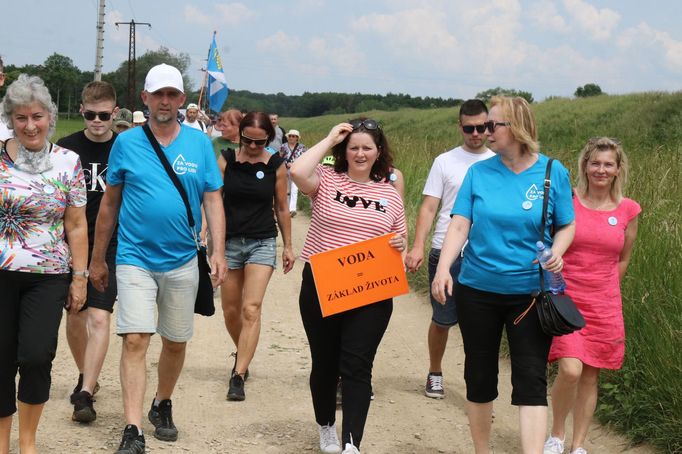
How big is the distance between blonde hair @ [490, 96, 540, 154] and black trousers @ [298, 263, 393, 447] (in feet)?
4.03

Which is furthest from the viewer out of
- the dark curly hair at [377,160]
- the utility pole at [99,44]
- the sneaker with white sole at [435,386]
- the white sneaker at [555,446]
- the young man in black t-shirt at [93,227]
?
the utility pole at [99,44]

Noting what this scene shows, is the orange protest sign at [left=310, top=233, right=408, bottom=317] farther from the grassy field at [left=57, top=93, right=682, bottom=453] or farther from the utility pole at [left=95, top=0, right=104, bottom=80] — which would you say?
the utility pole at [left=95, top=0, right=104, bottom=80]

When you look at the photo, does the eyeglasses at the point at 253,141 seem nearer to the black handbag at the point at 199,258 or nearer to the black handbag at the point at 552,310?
the black handbag at the point at 199,258

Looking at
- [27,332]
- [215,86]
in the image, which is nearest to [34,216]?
[27,332]

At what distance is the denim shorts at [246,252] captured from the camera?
6809 mm

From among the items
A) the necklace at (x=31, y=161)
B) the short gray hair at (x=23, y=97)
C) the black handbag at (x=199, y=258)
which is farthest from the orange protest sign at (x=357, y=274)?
the short gray hair at (x=23, y=97)

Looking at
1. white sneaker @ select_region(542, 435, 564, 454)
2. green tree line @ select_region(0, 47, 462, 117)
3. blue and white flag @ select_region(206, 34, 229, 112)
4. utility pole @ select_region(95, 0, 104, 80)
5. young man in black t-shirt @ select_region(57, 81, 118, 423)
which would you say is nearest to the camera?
white sneaker @ select_region(542, 435, 564, 454)

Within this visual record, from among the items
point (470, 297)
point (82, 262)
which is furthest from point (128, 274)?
point (470, 297)

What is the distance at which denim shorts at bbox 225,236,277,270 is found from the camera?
6809mm

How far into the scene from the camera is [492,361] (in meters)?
4.82

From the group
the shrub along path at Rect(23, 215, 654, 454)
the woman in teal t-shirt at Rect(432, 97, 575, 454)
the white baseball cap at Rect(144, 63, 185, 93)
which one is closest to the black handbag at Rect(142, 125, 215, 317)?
the white baseball cap at Rect(144, 63, 185, 93)

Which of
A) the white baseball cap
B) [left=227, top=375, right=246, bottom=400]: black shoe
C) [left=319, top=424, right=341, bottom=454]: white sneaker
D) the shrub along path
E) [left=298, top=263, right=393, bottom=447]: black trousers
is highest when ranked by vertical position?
the white baseball cap

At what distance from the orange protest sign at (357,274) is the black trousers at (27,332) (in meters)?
1.43

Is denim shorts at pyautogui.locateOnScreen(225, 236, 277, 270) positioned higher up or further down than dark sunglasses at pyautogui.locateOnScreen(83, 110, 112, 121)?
further down
